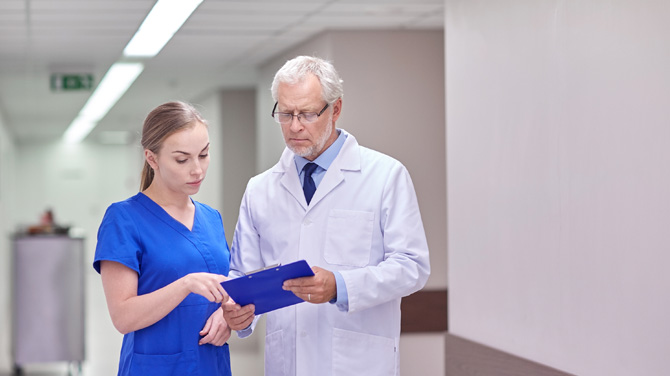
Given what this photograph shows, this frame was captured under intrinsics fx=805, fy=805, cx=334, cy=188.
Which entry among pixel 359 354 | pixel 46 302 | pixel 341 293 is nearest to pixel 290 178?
pixel 341 293

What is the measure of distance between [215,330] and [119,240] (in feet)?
1.24

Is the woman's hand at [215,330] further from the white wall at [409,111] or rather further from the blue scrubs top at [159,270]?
the white wall at [409,111]

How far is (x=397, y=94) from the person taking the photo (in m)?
6.58

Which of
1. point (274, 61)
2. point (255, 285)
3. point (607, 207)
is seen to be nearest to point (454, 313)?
point (607, 207)

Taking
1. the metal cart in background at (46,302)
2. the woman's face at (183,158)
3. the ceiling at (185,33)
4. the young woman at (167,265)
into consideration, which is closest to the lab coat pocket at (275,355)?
the young woman at (167,265)

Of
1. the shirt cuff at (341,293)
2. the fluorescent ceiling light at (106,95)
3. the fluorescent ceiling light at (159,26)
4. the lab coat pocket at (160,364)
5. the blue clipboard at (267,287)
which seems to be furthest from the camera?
the fluorescent ceiling light at (106,95)

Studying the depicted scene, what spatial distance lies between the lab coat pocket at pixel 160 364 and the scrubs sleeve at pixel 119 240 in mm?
253

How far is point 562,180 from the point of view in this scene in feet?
11.4

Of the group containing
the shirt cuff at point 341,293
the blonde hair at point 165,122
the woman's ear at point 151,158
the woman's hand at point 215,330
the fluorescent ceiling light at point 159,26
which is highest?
the fluorescent ceiling light at point 159,26

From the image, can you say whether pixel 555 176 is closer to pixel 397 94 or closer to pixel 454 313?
pixel 454 313

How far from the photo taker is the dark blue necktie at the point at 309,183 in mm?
2424

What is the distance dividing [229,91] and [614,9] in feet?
24.5

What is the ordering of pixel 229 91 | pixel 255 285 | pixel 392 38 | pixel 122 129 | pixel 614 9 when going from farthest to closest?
pixel 122 129 < pixel 229 91 < pixel 392 38 < pixel 614 9 < pixel 255 285

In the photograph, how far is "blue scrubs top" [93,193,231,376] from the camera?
7.41 feet
